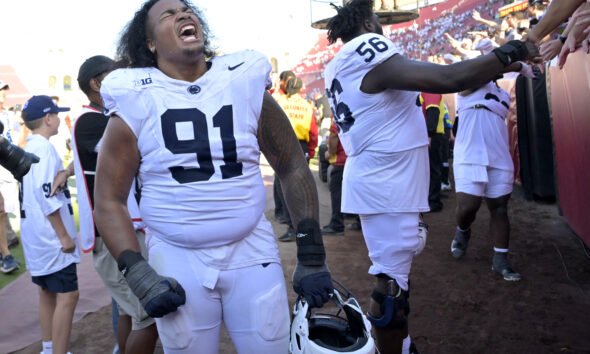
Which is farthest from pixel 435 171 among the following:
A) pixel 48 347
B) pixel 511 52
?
pixel 48 347

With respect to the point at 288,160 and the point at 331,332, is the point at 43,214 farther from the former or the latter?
the point at 331,332

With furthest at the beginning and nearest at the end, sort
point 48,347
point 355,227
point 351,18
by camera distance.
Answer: point 355,227 → point 48,347 → point 351,18

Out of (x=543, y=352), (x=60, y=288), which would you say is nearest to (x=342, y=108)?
(x=543, y=352)

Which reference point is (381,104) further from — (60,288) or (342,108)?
(60,288)

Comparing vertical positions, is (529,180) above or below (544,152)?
below

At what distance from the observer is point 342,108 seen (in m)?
3.18

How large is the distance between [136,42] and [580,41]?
2561 millimetres

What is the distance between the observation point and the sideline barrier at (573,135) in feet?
14.6

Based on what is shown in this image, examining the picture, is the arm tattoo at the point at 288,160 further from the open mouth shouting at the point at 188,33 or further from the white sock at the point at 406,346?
the white sock at the point at 406,346

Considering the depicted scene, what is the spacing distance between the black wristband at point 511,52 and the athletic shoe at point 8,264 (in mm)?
6346

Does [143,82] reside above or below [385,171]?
above

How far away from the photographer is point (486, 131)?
4887 mm

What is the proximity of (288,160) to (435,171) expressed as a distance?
21.7ft

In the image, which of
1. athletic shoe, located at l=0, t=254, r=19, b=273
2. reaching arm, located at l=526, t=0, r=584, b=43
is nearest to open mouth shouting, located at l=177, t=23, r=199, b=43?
reaching arm, located at l=526, t=0, r=584, b=43
